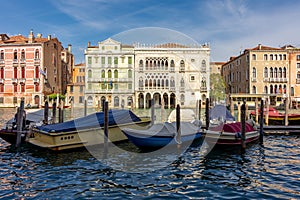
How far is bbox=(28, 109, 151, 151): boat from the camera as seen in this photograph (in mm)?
9727

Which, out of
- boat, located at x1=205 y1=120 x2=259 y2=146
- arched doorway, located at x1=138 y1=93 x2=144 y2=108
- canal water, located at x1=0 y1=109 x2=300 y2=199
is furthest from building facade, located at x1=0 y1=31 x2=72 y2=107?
boat, located at x1=205 y1=120 x2=259 y2=146

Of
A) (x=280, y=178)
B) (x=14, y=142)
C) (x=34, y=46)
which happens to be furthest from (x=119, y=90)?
(x=280, y=178)

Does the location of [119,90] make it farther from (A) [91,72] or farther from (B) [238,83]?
(B) [238,83]

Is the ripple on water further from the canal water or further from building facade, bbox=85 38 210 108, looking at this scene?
building facade, bbox=85 38 210 108

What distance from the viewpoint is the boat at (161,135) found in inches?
392

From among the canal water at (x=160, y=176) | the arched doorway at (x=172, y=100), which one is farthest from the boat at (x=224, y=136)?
the arched doorway at (x=172, y=100)

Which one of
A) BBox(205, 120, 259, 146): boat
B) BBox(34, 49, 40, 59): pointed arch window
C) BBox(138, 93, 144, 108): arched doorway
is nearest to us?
BBox(205, 120, 259, 146): boat

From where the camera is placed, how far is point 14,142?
446 inches

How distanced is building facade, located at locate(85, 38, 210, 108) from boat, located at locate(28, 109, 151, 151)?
93.7ft

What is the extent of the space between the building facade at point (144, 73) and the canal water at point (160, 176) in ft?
98.9

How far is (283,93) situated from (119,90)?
76.2 feet

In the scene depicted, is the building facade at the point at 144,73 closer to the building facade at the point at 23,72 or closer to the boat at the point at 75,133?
the building facade at the point at 23,72

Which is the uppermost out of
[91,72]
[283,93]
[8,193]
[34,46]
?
[34,46]

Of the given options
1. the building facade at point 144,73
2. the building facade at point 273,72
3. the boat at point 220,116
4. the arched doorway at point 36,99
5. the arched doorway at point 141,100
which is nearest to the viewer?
the boat at point 220,116
